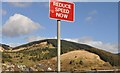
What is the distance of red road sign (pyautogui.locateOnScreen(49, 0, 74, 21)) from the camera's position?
6383 mm

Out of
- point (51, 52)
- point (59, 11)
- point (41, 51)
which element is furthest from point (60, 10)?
point (41, 51)

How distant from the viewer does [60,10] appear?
6383 mm

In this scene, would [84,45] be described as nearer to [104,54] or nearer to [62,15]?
[104,54]

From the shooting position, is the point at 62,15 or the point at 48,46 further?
the point at 48,46

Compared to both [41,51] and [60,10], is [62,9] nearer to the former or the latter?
[60,10]

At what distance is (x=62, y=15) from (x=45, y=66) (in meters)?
148

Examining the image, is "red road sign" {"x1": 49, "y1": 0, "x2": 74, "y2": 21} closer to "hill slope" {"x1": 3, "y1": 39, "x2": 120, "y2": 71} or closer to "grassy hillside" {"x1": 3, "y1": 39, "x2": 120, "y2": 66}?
"hill slope" {"x1": 3, "y1": 39, "x2": 120, "y2": 71}

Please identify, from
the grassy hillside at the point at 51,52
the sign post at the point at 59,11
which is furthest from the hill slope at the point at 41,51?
the sign post at the point at 59,11

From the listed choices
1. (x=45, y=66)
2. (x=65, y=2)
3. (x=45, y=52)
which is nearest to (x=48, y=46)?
(x=45, y=52)

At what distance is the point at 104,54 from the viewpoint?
567 feet

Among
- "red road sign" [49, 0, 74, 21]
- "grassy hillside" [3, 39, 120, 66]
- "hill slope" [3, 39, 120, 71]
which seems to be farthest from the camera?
"grassy hillside" [3, 39, 120, 66]

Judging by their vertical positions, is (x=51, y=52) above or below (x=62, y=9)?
below

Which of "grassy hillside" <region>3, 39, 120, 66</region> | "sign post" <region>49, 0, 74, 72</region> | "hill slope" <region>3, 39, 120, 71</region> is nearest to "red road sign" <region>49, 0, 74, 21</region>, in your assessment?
"sign post" <region>49, 0, 74, 72</region>

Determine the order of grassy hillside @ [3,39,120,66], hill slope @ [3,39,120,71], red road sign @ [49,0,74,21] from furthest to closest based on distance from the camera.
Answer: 1. grassy hillside @ [3,39,120,66]
2. hill slope @ [3,39,120,71]
3. red road sign @ [49,0,74,21]
